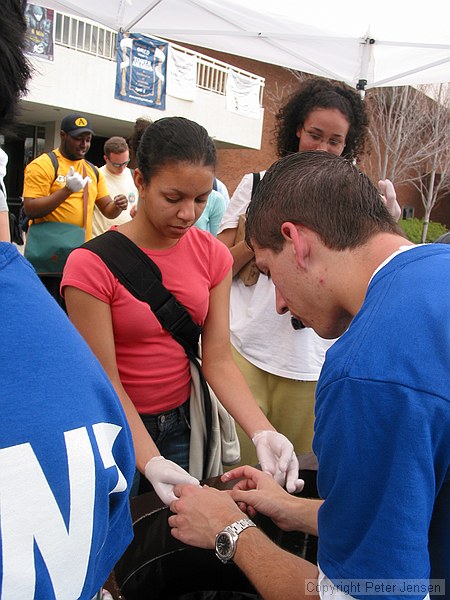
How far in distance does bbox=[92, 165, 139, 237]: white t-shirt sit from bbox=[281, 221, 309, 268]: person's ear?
12.4 feet

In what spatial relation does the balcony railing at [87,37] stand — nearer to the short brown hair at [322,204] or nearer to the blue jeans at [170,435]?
the blue jeans at [170,435]

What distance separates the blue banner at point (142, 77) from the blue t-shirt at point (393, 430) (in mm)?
11734

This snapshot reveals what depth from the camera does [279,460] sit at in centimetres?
170

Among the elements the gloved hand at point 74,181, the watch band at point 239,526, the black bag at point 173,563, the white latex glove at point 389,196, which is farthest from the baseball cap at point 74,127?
the watch band at point 239,526

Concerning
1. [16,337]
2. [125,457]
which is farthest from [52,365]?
[125,457]

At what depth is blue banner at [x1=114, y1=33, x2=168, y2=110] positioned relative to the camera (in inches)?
460

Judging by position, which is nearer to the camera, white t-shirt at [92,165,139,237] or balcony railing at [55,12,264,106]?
white t-shirt at [92,165,139,237]

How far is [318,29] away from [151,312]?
3138 mm

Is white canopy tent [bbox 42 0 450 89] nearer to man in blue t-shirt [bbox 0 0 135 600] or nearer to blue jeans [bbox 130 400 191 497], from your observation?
blue jeans [bbox 130 400 191 497]

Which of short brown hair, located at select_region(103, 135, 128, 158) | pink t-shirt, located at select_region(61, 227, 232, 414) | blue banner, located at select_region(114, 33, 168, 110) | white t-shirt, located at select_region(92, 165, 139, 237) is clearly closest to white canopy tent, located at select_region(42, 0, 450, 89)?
short brown hair, located at select_region(103, 135, 128, 158)

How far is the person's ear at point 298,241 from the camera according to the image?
1.20m

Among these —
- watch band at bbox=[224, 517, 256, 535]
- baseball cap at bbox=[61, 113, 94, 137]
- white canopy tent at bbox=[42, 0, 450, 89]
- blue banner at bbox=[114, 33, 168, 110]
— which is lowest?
watch band at bbox=[224, 517, 256, 535]

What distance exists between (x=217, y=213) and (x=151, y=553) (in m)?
2.86

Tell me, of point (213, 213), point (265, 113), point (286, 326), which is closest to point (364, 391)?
point (286, 326)
